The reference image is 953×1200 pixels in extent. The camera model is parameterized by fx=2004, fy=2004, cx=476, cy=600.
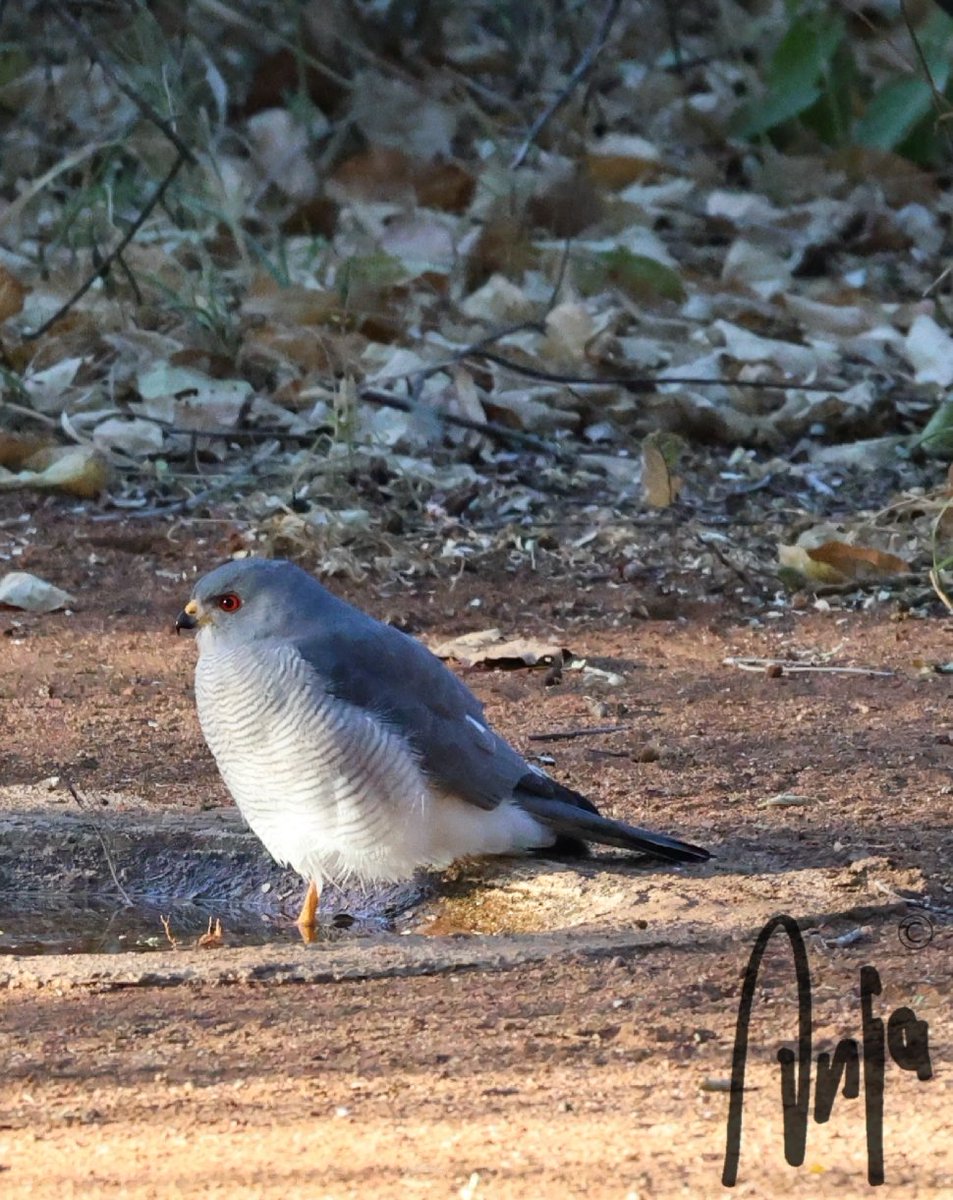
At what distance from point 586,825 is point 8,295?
4153mm

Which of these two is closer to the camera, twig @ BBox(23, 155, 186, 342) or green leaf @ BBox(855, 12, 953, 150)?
twig @ BBox(23, 155, 186, 342)

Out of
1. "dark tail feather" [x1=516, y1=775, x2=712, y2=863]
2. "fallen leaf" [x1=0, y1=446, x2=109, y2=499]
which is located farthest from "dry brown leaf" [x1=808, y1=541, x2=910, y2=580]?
"fallen leaf" [x1=0, y1=446, x2=109, y2=499]

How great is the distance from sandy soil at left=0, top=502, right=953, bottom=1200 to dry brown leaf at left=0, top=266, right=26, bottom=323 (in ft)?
6.90

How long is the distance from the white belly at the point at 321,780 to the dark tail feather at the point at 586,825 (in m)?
0.06

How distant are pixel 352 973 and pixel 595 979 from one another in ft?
1.27

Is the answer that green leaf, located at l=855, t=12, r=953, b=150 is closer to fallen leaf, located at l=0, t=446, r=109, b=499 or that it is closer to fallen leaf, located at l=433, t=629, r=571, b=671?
fallen leaf, located at l=0, t=446, r=109, b=499

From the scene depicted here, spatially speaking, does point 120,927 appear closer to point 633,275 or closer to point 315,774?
point 315,774

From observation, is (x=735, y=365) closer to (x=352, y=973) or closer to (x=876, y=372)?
(x=876, y=372)

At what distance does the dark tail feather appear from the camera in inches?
147

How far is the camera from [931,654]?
5234mm

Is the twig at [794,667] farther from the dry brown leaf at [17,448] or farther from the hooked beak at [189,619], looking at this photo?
the dry brown leaf at [17,448]

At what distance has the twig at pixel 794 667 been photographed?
5062mm

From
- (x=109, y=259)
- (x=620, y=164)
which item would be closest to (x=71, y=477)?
(x=109, y=259)

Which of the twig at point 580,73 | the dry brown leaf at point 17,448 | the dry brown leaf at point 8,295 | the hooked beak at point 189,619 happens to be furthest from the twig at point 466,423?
the hooked beak at point 189,619
